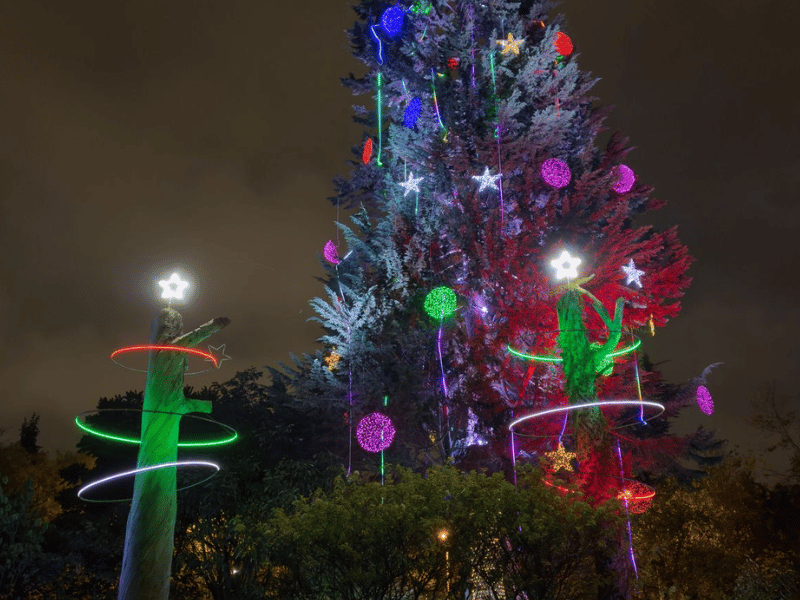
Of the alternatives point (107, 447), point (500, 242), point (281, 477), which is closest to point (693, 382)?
point (500, 242)

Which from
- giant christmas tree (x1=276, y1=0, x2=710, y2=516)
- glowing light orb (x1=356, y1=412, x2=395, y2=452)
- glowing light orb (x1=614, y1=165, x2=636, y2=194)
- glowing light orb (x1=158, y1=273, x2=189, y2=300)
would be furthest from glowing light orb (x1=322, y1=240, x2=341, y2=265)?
glowing light orb (x1=158, y1=273, x2=189, y2=300)

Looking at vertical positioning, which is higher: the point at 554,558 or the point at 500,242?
the point at 500,242

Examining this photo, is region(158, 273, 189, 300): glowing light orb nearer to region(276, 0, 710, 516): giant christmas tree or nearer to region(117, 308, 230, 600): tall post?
region(117, 308, 230, 600): tall post

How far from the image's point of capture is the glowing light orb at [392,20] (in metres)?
20.5

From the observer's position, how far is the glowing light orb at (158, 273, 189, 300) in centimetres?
1086

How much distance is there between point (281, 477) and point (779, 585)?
42.1 ft

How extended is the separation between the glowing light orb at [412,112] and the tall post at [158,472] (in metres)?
12.2

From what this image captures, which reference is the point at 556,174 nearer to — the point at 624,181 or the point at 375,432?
the point at 624,181

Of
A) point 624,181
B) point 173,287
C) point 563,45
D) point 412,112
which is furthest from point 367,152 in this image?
point 173,287

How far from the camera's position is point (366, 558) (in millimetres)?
8570

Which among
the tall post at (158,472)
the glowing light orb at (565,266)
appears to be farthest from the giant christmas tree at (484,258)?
the tall post at (158,472)

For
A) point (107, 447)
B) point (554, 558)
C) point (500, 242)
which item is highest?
point (500, 242)

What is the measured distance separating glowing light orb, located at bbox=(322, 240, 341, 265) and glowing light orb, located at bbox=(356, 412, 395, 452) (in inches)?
275

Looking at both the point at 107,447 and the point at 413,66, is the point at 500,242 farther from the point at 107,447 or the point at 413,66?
the point at 107,447
